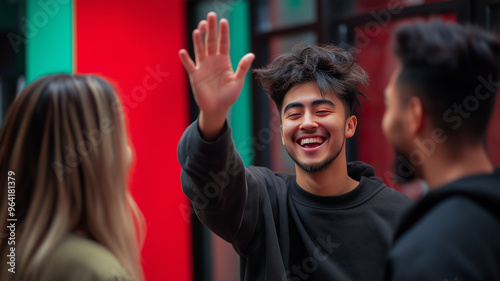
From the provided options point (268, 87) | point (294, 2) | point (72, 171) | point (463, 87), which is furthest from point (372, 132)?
point (72, 171)

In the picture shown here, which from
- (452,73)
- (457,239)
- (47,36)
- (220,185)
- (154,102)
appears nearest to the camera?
(457,239)

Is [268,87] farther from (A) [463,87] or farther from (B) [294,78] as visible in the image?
(A) [463,87]

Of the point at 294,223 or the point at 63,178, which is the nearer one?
the point at 63,178

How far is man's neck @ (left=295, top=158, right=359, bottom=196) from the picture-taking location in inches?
79.4

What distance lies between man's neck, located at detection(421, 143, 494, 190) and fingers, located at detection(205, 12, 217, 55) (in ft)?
2.13

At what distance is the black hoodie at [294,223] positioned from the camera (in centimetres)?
171

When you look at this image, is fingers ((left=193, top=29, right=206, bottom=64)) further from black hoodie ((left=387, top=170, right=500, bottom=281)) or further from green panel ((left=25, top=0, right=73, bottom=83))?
green panel ((left=25, top=0, right=73, bottom=83))

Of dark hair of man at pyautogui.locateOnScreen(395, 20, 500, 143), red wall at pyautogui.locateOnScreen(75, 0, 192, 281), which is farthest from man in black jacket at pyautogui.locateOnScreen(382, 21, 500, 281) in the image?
red wall at pyautogui.locateOnScreen(75, 0, 192, 281)

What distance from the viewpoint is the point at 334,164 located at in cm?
205

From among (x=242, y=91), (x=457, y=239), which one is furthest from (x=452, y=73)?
(x=242, y=91)

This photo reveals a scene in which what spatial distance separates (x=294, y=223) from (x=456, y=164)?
2.91ft

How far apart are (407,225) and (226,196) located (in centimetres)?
68

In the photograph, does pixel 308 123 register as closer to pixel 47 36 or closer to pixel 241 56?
pixel 241 56

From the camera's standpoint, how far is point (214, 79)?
59.7 inches
